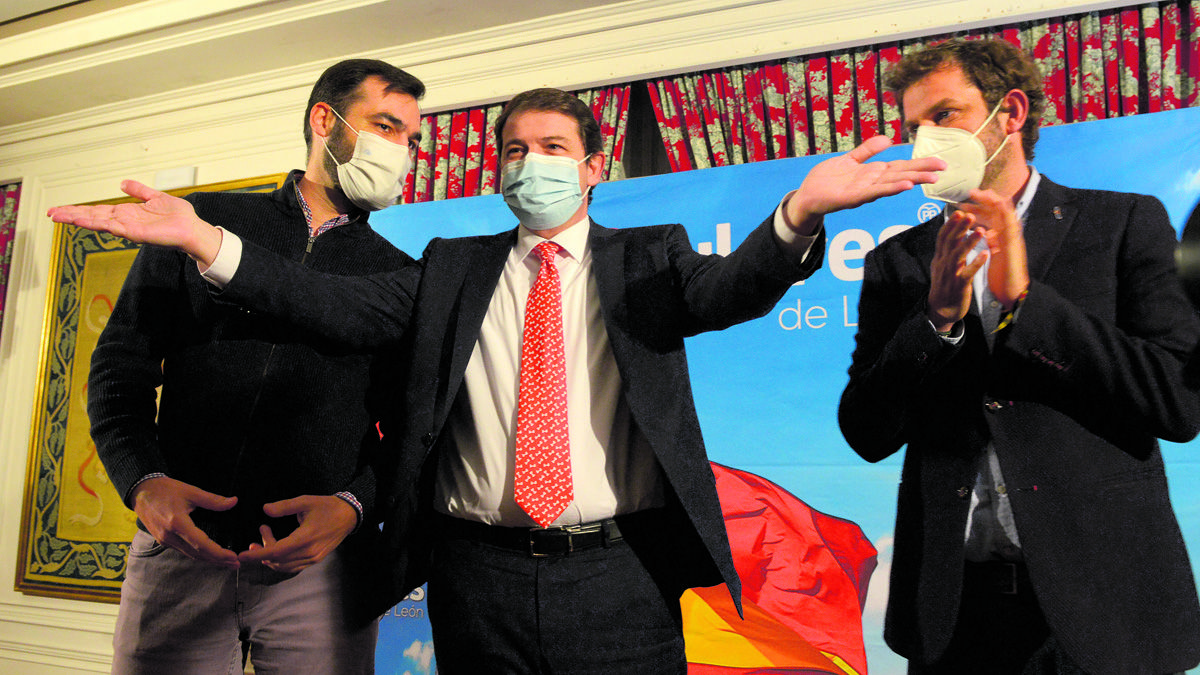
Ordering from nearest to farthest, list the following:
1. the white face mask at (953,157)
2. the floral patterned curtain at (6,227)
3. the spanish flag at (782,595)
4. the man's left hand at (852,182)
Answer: the man's left hand at (852,182)
the white face mask at (953,157)
the spanish flag at (782,595)
the floral patterned curtain at (6,227)

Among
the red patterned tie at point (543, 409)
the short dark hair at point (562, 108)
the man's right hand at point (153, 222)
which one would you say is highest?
the short dark hair at point (562, 108)

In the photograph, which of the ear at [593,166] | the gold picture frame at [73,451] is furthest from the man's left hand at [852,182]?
the gold picture frame at [73,451]

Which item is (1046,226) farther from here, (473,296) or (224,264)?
(224,264)

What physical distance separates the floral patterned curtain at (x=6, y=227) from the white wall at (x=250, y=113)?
7 centimetres

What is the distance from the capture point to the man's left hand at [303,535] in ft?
4.48

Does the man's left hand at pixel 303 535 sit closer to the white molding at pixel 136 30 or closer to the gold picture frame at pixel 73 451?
the white molding at pixel 136 30

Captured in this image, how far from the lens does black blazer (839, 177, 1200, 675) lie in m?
1.25

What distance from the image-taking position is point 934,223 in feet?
5.07

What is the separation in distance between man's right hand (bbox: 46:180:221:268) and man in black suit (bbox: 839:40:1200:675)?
1.18 m

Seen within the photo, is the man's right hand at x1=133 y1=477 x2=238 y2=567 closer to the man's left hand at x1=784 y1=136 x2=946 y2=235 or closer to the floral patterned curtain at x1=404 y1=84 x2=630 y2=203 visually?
the man's left hand at x1=784 y1=136 x2=946 y2=235

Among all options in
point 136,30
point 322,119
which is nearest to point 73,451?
point 136,30

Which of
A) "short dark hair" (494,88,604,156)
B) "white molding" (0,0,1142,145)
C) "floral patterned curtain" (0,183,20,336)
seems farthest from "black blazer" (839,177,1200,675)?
"floral patterned curtain" (0,183,20,336)

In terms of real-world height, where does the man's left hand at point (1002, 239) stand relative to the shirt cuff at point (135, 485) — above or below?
above

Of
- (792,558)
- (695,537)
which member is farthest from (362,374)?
(792,558)
